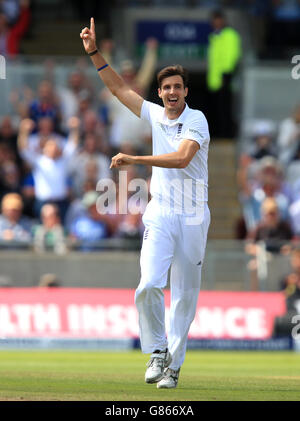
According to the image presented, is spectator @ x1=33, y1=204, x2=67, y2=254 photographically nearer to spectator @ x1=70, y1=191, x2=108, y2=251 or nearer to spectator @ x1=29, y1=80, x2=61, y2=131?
spectator @ x1=70, y1=191, x2=108, y2=251

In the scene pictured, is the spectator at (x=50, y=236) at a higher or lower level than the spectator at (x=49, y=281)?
higher

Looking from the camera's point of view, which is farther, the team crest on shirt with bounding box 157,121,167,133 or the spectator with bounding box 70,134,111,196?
the spectator with bounding box 70,134,111,196

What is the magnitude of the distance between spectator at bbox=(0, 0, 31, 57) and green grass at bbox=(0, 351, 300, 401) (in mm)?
8478

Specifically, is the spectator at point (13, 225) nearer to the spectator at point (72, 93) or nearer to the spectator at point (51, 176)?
the spectator at point (51, 176)

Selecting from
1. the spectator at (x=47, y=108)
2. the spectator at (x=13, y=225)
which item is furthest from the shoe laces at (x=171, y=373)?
the spectator at (x=47, y=108)

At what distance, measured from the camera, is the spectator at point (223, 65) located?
69.8 feet

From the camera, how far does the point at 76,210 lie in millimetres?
18125

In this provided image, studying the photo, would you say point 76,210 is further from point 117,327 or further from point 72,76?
point 72,76

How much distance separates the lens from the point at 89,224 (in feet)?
58.9

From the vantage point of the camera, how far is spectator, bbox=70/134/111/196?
1852 centimetres

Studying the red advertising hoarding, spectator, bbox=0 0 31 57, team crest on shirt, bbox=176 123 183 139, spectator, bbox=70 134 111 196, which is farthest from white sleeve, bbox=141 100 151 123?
spectator, bbox=0 0 31 57

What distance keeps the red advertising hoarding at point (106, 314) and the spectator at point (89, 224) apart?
3.12ft

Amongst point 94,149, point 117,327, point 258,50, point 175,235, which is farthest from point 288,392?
point 258,50

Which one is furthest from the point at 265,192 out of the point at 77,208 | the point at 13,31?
Answer: the point at 13,31
